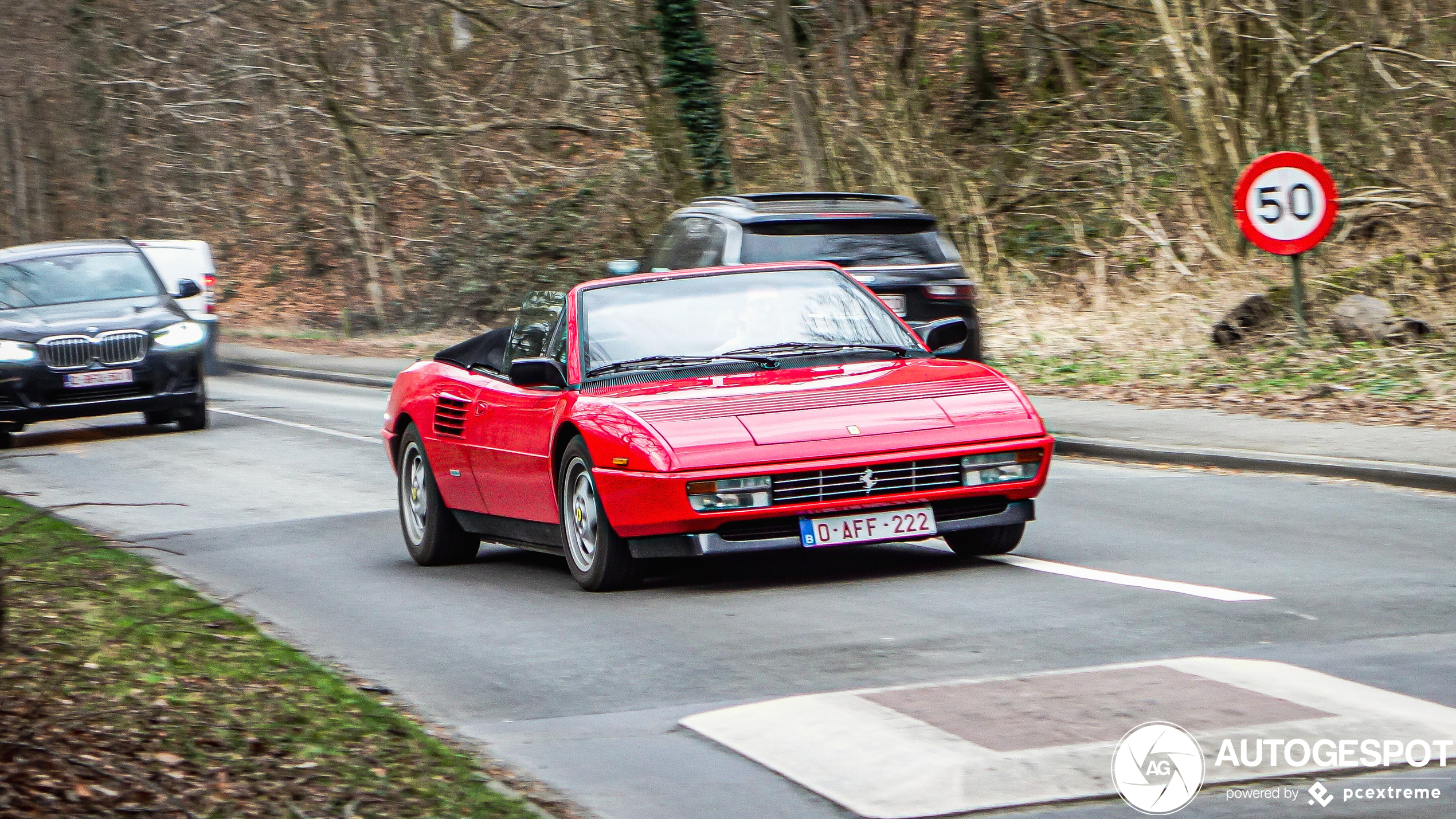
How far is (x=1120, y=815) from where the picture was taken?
14.9ft

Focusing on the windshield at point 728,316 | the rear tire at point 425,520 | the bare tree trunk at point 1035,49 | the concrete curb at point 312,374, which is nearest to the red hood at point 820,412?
the windshield at point 728,316

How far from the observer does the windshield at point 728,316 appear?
9.20m

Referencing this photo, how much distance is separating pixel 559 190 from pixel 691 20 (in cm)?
706

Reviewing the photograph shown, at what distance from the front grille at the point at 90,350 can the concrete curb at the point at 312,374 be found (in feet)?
16.6

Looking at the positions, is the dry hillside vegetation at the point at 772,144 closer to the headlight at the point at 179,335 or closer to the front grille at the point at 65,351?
the headlight at the point at 179,335

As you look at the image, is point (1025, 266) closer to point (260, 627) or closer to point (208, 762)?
point (260, 627)

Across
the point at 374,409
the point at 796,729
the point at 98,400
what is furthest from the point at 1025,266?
the point at 796,729

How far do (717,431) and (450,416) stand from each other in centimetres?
240

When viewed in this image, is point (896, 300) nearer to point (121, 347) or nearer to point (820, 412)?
point (820, 412)

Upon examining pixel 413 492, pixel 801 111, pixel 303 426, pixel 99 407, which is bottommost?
pixel 303 426

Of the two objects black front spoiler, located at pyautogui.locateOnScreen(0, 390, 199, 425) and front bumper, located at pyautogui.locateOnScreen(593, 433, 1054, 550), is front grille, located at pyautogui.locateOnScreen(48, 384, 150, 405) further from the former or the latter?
front bumper, located at pyautogui.locateOnScreen(593, 433, 1054, 550)

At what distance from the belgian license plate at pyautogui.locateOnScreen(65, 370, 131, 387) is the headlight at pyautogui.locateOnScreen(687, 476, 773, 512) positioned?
40.7ft

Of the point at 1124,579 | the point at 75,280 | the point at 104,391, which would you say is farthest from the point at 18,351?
the point at 1124,579

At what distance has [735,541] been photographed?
26.8 ft
